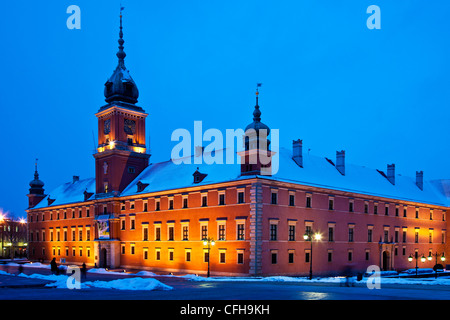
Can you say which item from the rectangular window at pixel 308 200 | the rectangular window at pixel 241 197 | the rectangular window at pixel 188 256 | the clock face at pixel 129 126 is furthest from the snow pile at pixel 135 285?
the clock face at pixel 129 126

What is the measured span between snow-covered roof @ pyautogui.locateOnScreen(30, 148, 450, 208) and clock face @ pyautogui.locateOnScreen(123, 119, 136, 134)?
16.0ft

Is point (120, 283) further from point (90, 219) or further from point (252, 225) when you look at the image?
point (90, 219)

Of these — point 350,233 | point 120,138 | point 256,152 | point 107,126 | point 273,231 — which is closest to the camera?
point 256,152

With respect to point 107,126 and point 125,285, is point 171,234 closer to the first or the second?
point 107,126

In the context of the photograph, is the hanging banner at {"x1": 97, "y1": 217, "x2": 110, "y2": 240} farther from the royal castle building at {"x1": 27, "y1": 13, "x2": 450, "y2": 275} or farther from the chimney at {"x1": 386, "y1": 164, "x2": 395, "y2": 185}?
the chimney at {"x1": 386, "y1": 164, "x2": 395, "y2": 185}

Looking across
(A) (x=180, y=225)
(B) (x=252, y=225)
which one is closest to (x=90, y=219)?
(A) (x=180, y=225)

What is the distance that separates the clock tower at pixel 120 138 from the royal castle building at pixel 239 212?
0.41 ft

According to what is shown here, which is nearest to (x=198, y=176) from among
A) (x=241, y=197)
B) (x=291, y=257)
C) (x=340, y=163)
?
(x=241, y=197)

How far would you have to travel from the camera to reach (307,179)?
47.4 metres

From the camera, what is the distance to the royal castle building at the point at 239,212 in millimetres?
43031

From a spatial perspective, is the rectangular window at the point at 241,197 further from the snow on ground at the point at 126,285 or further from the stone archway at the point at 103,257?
the stone archway at the point at 103,257

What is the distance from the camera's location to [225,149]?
163ft

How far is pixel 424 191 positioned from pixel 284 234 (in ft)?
102

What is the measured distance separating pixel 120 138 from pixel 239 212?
2161cm
